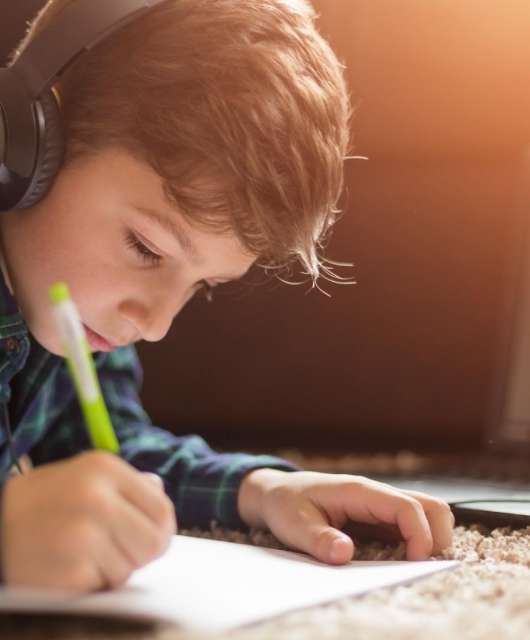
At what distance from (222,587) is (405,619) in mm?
99

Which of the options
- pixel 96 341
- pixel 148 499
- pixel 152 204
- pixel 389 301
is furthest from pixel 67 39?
pixel 389 301

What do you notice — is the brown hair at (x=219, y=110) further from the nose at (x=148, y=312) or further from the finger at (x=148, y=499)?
the finger at (x=148, y=499)

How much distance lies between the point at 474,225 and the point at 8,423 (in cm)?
102

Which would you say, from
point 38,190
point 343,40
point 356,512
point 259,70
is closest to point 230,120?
point 259,70

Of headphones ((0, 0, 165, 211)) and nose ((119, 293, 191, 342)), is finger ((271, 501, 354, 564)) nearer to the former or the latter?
nose ((119, 293, 191, 342))

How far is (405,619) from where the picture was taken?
1.36 ft

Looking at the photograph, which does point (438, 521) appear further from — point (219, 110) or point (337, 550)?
point (219, 110)

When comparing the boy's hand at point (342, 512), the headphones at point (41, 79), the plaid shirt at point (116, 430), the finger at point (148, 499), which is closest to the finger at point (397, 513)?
the boy's hand at point (342, 512)

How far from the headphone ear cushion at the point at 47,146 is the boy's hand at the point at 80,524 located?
0.30 metres

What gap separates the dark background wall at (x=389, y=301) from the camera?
1521 millimetres

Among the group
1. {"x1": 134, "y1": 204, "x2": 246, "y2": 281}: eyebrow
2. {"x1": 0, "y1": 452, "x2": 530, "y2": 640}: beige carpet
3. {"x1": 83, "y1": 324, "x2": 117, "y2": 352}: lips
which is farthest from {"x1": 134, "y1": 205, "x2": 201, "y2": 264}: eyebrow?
{"x1": 0, "y1": 452, "x2": 530, "y2": 640}: beige carpet

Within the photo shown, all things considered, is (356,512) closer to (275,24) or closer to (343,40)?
(275,24)

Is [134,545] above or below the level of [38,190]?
below

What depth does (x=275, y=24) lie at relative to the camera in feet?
2.40
